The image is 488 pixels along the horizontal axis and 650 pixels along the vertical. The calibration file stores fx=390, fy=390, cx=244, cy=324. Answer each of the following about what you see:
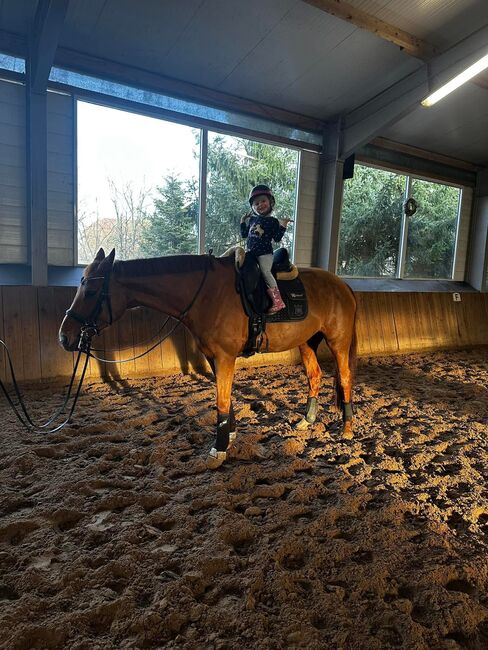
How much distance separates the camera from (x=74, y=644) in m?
1.30

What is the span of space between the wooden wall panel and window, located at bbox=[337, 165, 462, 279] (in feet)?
4.56

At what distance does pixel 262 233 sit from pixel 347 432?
1.74 metres

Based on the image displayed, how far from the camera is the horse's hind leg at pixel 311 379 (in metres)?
3.38

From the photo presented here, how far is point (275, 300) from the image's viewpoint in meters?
2.96

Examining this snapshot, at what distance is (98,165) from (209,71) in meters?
2.00

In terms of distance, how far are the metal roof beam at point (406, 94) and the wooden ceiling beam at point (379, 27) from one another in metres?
0.25

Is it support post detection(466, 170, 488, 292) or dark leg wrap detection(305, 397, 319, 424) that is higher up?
support post detection(466, 170, 488, 292)

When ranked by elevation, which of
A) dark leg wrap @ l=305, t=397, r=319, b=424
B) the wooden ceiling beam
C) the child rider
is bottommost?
dark leg wrap @ l=305, t=397, r=319, b=424

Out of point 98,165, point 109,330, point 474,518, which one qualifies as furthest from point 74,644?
point 98,165

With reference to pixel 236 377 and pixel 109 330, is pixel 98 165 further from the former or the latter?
pixel 236 377

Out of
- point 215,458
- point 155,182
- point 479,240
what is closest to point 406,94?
point 155,182

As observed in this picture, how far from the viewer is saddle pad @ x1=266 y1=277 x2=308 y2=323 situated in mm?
3062

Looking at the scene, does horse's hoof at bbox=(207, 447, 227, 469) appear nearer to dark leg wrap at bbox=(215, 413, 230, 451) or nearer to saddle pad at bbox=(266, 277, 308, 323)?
dark leg wrap at bbox=(215, 413, 230, 451)

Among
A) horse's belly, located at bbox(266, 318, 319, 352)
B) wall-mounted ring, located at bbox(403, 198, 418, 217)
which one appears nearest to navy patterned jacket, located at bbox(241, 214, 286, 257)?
horse's belly, located at bbox(266, 318, 319, 352)
